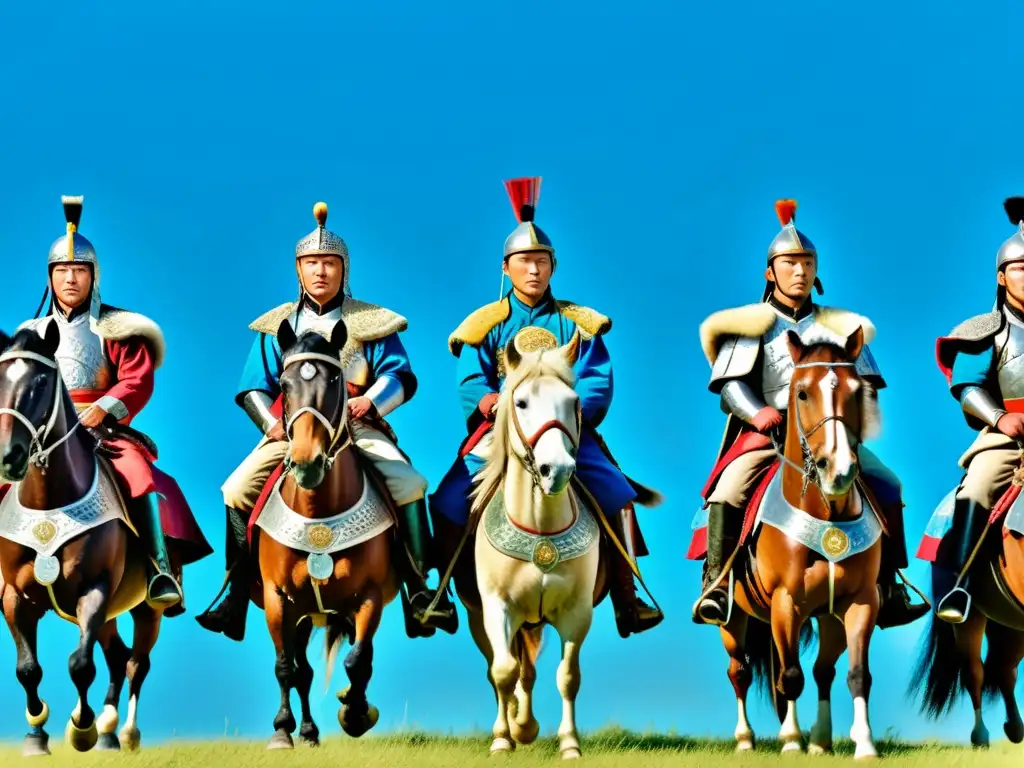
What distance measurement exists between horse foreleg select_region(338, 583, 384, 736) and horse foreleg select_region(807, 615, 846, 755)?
3528 millimetres

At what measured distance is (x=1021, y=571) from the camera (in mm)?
16234

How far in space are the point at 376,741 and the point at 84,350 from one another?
14.0ft

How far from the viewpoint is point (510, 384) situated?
49.3ft

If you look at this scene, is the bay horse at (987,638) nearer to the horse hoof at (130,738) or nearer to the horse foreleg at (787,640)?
the horse foreleg at (787,640)

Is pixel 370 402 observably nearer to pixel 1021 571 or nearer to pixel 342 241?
pixel 342 241

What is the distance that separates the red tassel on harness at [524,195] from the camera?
17.9 metres

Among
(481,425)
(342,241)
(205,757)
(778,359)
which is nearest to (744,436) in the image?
(778,359)

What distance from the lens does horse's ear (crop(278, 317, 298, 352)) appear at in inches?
623

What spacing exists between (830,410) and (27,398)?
615 cm

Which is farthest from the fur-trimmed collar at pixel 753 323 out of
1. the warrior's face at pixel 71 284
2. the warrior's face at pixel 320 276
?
the warrior's face at pixel 71 284

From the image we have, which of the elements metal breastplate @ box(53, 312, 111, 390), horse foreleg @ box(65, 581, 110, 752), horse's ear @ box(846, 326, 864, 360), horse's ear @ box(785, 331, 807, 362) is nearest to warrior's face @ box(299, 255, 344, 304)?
metal breastplate @ box(53, 312, 111, 390)

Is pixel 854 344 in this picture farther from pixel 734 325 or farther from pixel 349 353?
pixel 349 353

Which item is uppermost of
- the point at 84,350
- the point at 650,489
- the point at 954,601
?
the point at 84,350

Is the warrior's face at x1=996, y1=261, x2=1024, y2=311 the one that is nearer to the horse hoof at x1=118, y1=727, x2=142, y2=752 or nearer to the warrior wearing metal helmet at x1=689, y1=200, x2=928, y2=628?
the warrior wearing metal helmet at x1=689, y1=200, x2=928, y2=628
